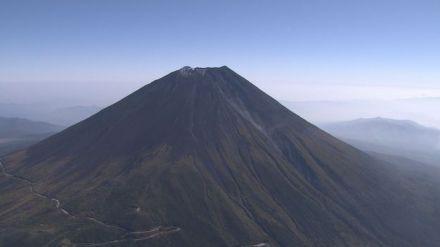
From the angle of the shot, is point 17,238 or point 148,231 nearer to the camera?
point 17,238

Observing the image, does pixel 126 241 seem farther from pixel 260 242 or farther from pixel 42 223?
pixel 260 242

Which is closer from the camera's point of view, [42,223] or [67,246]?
[67,246]

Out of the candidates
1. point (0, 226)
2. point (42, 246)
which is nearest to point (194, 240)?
point (42, 246)

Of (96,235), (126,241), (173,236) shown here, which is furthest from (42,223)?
(173,236)

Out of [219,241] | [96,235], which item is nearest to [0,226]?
[96,235]

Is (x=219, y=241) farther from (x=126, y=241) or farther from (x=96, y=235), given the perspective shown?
(x=96, y=235)

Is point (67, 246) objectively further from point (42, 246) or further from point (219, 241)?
point (219, 241)

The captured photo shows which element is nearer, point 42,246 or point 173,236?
point 42,246
